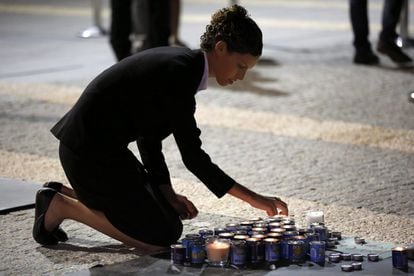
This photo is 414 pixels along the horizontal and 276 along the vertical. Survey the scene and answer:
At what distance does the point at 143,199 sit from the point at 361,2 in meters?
5.25

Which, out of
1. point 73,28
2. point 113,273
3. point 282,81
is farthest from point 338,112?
point 73,28

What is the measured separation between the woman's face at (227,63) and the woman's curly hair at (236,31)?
2 cm

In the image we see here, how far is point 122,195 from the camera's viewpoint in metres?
4.54

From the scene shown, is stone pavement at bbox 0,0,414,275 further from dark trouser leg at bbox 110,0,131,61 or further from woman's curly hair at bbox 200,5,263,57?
woman's curly hair at bbox 200,5,263,57

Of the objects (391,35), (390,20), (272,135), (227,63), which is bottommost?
(272,135)

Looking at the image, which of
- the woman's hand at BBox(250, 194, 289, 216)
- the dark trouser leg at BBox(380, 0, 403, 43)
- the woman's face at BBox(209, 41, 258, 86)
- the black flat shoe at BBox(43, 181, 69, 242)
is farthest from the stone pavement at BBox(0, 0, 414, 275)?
the woman's face at BBox(209, 41, 258, 86)

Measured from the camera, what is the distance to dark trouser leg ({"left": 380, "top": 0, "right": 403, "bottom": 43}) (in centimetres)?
942

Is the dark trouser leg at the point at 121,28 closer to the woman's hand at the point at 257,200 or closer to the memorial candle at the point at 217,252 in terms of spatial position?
the woman's hand at the point at 257,200

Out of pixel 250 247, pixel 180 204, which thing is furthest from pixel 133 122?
pixel 250 247

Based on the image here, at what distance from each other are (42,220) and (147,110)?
26.9 inches

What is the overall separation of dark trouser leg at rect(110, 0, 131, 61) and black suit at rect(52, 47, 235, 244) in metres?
4.94

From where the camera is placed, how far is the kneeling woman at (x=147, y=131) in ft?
14.5

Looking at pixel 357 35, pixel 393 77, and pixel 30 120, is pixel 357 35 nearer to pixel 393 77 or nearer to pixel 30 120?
pixel 393 77

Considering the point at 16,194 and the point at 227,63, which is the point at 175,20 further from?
the point at 227,63
